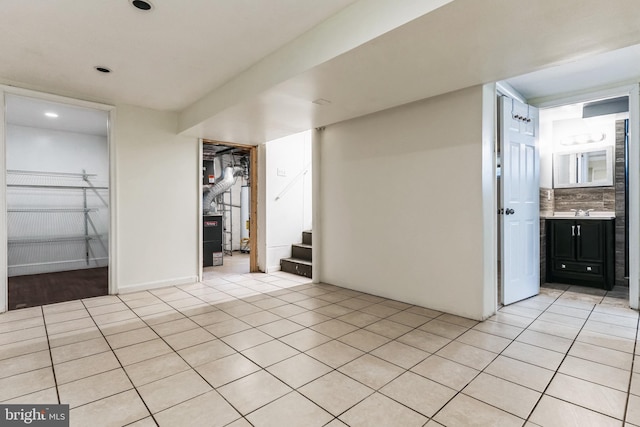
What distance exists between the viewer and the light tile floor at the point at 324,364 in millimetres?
1763

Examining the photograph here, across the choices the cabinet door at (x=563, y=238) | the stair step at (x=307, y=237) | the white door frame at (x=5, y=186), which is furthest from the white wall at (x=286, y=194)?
the cabinet door at (x=563, y=238)

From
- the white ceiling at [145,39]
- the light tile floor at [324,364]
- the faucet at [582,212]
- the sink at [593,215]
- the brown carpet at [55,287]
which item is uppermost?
the white ceiling at [145,39]

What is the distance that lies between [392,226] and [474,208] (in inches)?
38.6

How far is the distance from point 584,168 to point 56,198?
8790 mm

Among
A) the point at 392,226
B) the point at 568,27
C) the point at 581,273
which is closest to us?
the point at 568,27

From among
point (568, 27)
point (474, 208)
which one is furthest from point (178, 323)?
point (568, 27)

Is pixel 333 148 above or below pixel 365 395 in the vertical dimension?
above

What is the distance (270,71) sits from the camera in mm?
2859

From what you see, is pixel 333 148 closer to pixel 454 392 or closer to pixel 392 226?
pixel 392 226

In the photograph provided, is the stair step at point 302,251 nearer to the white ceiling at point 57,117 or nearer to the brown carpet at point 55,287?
the brown carpet at point 55,287

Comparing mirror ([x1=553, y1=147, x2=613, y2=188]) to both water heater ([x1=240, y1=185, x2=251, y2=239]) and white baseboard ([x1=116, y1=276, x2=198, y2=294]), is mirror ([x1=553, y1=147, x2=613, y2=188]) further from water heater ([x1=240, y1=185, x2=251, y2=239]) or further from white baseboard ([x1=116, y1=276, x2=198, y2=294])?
water heater ([x1=240, y1=185, x2=251, y2=239])

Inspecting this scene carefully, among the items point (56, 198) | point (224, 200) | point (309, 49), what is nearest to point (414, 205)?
point (309, 49)

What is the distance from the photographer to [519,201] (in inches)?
148

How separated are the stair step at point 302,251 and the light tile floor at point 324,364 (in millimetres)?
1829
